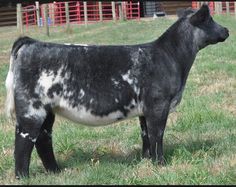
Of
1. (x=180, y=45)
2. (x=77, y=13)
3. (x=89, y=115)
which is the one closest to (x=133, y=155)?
(x=89, y=115)

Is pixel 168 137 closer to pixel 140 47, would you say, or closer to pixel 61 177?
pixel 140 47

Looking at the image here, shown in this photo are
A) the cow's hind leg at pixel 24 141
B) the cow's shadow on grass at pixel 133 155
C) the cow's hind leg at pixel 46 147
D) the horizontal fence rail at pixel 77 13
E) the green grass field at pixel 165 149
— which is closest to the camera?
the green grass field at pixel 165 149

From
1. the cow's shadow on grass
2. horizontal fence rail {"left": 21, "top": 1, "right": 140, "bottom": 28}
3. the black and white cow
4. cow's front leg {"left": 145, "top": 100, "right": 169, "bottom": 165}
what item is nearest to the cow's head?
the black and white cow

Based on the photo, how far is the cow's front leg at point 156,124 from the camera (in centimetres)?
561

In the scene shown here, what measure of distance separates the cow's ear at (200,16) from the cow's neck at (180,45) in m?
0.10

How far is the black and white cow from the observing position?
17.5ft

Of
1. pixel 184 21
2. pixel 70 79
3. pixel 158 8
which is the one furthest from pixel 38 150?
pixel 158 8

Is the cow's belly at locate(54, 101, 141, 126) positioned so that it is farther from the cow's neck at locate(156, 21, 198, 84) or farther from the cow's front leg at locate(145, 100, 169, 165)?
the cow's neck at locate(156, 21, 198, 84)

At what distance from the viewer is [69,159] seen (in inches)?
244

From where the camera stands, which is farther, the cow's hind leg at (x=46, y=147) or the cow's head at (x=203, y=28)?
the cow's head at (x=203, y=28)

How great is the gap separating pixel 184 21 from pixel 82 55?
1413 millimetres

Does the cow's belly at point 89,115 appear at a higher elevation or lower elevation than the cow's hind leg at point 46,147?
higher

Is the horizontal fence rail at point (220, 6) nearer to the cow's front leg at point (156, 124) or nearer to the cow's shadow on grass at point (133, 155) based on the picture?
the cow's shadow on grass at point (133, 155)

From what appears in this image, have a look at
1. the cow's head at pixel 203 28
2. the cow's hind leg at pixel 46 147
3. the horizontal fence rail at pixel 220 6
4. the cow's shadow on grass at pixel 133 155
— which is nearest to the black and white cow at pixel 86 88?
the cow's hind leg at pixel 46 147
